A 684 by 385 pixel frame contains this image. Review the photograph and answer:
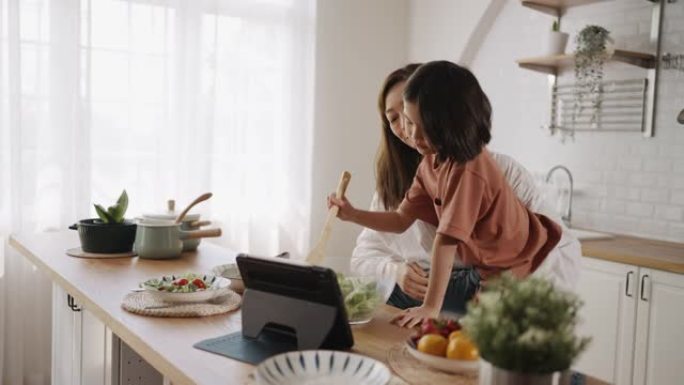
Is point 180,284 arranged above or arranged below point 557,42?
below

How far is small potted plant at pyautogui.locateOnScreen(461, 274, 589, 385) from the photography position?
0.92m

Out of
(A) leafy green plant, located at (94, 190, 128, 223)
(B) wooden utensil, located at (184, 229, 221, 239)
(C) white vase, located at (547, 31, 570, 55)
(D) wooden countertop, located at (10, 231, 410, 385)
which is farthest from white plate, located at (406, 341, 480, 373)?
(C) white vase, located at (547, 31, 570, 55)

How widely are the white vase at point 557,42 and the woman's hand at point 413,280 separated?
192 centimetres

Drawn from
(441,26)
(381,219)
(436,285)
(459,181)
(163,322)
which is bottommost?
(163,322)

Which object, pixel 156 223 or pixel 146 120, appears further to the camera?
pixel 146 120

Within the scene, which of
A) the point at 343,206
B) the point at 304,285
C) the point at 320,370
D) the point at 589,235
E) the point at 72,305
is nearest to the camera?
the point at 320,370

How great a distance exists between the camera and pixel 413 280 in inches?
83.7

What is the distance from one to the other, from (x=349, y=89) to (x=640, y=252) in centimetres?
220

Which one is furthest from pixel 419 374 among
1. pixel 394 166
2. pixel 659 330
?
pixel 659 330

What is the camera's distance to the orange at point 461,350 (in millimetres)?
1185

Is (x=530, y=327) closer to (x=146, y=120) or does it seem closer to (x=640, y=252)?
(x=640, y=252)

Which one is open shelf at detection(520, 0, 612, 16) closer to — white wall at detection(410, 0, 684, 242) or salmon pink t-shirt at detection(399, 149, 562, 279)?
white wall at detection(410, 0, 684, 242)

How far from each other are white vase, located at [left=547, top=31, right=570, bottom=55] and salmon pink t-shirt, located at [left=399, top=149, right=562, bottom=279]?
182 cm

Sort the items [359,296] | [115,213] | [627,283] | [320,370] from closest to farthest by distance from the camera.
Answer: [320,370] < [359,296] < [115,213] < [627,283]
